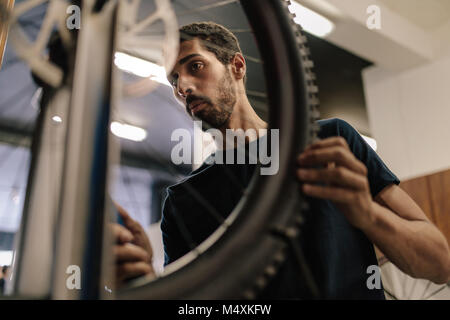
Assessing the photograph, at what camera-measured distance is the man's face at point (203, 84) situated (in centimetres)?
61

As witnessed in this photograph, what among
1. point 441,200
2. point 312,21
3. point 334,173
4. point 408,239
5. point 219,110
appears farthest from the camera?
point 312,21

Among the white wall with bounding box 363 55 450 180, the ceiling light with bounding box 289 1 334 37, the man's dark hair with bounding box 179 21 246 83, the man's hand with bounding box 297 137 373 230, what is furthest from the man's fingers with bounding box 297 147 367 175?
the white wall with bounding box 363 55 450 180

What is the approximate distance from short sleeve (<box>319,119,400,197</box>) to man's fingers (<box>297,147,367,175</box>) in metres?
0.20

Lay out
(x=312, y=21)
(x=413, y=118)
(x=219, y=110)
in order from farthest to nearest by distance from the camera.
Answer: (x=413, y=118) < (x=312, y=21) < (x=219, y=110)

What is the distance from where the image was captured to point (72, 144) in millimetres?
200

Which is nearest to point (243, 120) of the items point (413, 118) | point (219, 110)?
point (219, 110)

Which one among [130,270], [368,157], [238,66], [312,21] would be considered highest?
[312,21]

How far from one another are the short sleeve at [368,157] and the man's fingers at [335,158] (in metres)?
0.20

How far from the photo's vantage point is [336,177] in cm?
28

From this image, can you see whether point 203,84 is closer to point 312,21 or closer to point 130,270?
point 130,270

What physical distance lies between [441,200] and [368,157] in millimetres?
1023

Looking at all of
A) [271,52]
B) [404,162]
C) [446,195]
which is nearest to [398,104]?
[404,162]

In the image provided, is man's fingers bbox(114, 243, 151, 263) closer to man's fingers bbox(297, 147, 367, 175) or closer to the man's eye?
man's fingers bbox(297, 147, 367, 175)

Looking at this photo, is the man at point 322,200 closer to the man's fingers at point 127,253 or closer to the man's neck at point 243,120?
the man's neck at point 243,120
